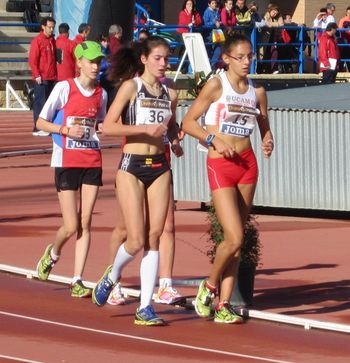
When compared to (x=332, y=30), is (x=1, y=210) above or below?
below

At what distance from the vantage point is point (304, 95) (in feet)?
56.9

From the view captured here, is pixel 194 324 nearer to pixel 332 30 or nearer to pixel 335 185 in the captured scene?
pixel 335 185

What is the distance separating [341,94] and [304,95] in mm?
465

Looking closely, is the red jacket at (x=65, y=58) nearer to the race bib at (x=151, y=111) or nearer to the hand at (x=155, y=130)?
the race bib at (x=151, y=111)

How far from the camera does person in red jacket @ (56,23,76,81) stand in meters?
26.3

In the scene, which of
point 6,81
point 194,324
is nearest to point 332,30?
point 6,81

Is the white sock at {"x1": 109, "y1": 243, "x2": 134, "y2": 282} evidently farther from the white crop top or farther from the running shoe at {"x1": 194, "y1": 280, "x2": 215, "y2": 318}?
the white crop top

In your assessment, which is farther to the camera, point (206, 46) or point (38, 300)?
point (206, 46)

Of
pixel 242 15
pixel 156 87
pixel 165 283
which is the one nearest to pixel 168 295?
pixel 165 283

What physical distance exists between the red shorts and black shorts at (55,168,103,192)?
4.34 feet

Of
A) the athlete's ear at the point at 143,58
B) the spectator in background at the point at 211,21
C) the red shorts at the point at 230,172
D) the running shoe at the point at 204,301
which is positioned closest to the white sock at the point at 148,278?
the running shoe at the point at 204,301

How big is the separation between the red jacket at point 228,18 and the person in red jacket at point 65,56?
27.6 ft

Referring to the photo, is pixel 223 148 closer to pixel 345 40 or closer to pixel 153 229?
pixel 153 229

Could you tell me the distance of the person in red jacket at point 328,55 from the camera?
33.2 metres
